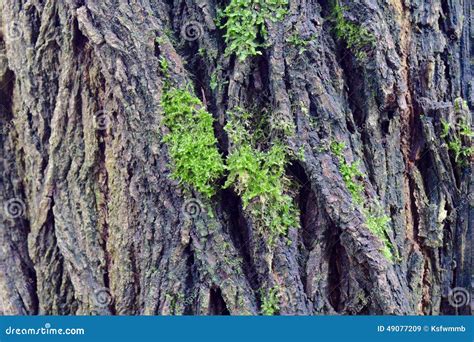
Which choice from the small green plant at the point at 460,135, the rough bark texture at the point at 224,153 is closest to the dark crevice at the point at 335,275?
the rough bark texture at the point at 224,153

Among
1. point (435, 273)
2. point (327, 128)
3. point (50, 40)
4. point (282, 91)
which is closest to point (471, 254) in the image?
point (435, 273)

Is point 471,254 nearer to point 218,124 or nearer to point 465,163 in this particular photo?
point 465,163

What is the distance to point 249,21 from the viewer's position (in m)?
2.28

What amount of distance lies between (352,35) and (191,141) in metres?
0.99

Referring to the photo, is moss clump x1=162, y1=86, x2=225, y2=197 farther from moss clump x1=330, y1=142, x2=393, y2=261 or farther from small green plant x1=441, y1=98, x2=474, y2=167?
small green plant x1=441, y1=98, x2=474, y2=167

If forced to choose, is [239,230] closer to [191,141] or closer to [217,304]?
[217,304]

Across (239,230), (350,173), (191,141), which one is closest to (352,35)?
(350,173)

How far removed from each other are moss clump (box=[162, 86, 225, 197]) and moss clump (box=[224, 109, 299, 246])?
9 centimetres

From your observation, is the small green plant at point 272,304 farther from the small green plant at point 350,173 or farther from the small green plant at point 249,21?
the small green plant at point 249,21

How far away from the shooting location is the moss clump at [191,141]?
217 centimetres

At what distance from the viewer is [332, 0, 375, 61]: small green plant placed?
2.34 meters

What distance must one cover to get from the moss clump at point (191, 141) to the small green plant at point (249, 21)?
33cm

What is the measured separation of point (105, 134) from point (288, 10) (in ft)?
3.60

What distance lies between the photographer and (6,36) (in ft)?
8.30
